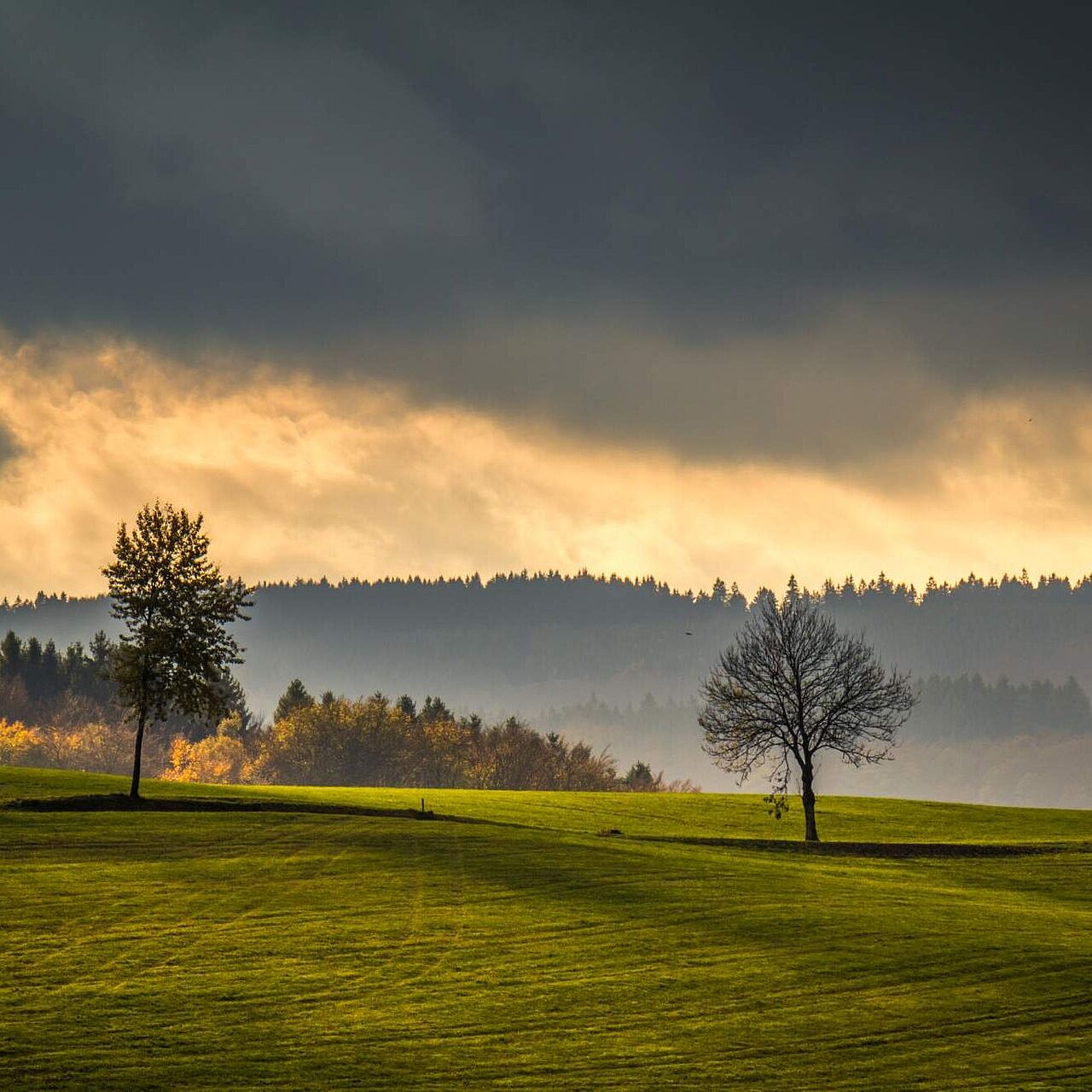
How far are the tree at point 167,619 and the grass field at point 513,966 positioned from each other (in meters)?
11.8

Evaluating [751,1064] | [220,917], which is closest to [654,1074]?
[751,1064]

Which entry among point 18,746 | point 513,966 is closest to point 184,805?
point 513,966

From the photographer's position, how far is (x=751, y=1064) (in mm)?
20391

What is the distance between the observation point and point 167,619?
198ft

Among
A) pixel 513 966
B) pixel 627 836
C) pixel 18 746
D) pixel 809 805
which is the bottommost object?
pixel 513 966

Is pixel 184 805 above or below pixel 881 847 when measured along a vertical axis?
above

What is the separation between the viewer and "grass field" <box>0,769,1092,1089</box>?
66.0 feet

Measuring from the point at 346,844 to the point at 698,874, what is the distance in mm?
13382

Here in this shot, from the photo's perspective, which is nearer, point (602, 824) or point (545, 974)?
point (545, 974)

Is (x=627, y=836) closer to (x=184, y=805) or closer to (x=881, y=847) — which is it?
(x=881, y=847)

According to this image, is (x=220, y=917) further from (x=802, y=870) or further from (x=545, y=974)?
(x=802, y=870)

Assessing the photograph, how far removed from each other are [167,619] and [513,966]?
38852 millimetres

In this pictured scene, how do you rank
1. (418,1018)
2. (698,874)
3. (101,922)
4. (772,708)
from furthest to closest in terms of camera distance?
1. (772,708)
2. (698,874)
3. (101,922)
4. (418,1018)

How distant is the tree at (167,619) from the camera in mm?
59812
